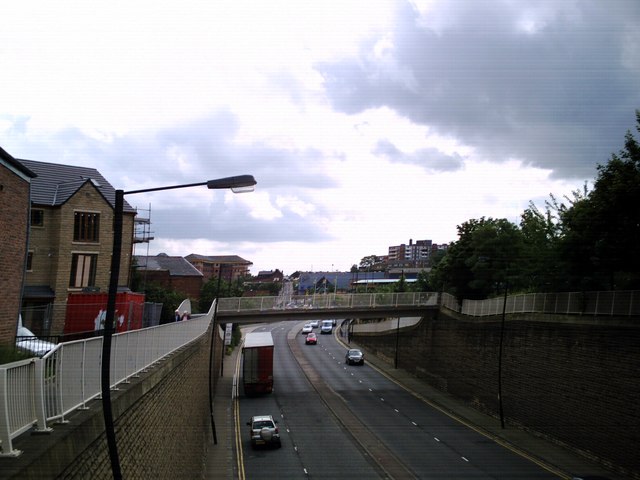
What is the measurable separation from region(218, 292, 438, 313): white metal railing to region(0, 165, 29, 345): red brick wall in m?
26.0

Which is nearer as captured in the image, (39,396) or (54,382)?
(39,396)

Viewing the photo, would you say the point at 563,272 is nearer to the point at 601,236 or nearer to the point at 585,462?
the point at 601,236

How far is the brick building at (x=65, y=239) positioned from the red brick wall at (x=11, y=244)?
13540mm

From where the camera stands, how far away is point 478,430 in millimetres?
30281

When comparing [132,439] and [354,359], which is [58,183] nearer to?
[132,439]

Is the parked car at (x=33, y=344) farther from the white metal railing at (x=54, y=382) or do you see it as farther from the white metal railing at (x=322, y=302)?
the white metal railing at (x=322, y=302)

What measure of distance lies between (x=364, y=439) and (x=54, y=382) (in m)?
23.9

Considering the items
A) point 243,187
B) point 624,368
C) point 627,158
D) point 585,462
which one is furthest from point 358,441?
point 243,187

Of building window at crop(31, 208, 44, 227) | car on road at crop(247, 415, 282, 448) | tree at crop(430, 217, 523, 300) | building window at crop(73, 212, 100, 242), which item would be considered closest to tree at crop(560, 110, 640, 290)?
tree at crop(430, 217, 523, 300)

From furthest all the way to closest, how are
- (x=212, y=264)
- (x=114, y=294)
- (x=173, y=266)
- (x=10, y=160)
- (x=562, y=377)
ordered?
(x=212, y=264) < (x=173, y=266) < (x=562, y=377) < (x=10, y=160) < (x=114, y=294)

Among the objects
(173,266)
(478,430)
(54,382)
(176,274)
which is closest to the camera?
(54,382)

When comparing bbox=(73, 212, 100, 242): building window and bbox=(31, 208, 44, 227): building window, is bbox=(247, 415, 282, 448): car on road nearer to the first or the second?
bbox=(73, 212, 100, 242): building window

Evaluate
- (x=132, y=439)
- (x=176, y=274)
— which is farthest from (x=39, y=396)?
(x=176, y=274)

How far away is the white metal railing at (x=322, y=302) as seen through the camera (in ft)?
142
